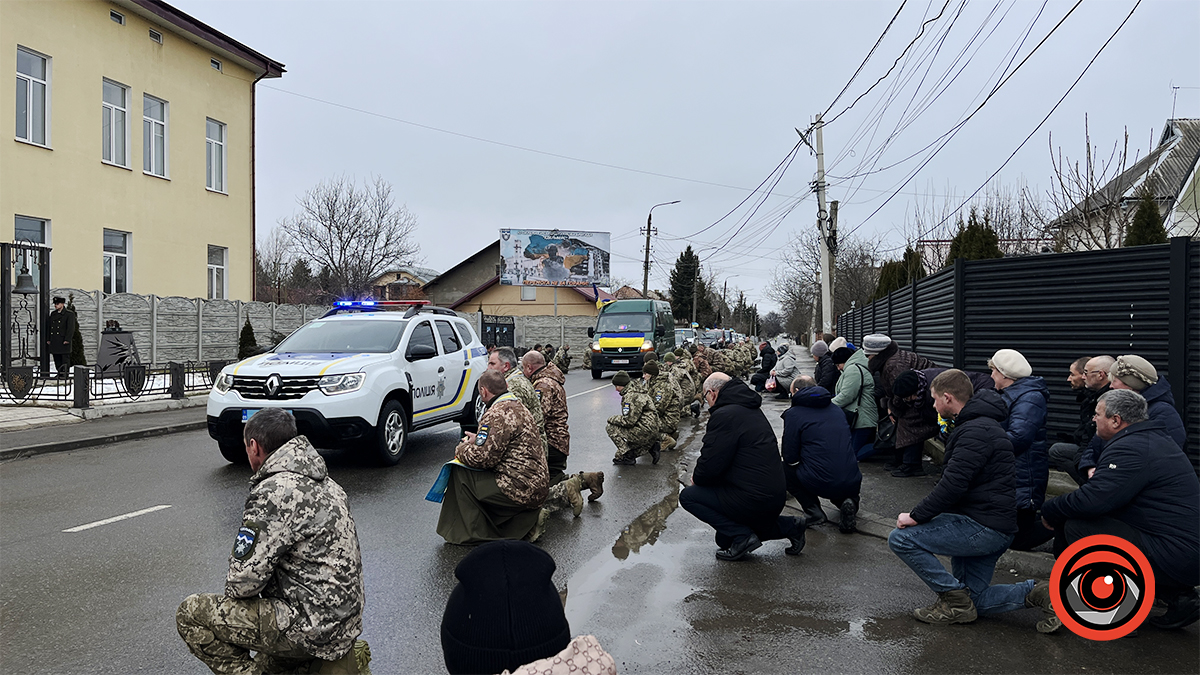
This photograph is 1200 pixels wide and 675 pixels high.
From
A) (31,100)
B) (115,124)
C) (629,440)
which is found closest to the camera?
(629,440)

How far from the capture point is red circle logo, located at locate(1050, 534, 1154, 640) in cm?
442

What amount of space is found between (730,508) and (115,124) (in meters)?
24.2

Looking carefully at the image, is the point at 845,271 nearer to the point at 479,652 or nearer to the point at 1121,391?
the point at 1121,391

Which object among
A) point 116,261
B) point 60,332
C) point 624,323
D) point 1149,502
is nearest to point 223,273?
point 116,261

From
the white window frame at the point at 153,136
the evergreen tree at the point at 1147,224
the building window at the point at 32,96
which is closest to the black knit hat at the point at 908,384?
the evergreen tree at the point at 1147,224

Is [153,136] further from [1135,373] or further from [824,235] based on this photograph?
[1135,373]

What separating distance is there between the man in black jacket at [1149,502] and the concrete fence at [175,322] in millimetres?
21638

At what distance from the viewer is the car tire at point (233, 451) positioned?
31.2 feet

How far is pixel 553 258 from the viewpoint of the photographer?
52656mm

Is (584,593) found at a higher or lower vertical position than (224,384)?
lower

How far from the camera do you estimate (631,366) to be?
93.7ft

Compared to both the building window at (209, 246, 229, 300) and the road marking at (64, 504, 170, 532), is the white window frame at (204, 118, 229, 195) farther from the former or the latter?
the road marking at (64, 504, 170, 532)

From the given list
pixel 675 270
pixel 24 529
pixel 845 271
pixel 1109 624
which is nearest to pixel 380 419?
pixel 24 529

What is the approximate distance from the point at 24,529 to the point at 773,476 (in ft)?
21.0
